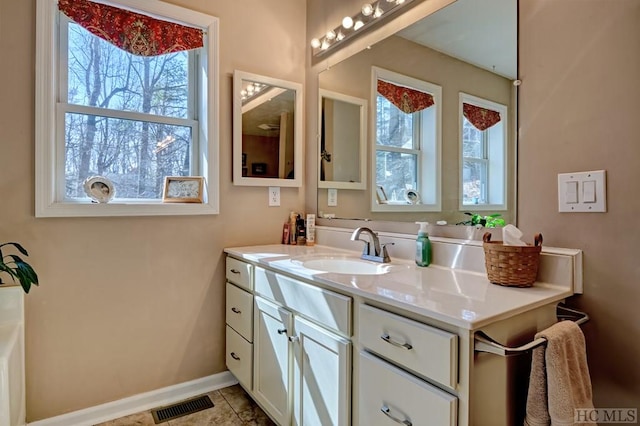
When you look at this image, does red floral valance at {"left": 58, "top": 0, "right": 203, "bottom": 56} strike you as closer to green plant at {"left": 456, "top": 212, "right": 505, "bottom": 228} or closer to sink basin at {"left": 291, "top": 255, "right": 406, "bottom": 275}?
sink basin at {"left": 291, "top": 255, "right": 406, "bottom": 275}

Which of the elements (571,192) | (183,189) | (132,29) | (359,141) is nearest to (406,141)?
(359,141)

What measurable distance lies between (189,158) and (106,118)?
46cm

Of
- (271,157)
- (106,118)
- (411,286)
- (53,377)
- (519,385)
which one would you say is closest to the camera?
(519,385)

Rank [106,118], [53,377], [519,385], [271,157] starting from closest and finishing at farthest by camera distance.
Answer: [519,385] → [53,377] → [106,118] → [271,157]

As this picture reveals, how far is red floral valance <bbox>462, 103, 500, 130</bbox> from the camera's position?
1.38 metres

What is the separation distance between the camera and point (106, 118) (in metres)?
1.90

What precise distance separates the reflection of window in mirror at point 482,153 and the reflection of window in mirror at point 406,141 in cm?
14

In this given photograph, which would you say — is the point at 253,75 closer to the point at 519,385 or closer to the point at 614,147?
the point at 614,147

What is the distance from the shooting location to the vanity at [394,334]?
887 mm

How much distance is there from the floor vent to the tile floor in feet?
0.09

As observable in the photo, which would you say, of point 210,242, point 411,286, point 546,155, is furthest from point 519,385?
point 210,242

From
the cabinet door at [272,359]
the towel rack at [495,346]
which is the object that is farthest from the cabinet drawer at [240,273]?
the towel rack at [495,346]

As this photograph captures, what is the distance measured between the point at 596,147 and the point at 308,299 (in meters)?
1.09

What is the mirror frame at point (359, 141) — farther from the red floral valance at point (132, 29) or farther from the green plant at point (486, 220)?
the red floral valance at point (132, 29)
